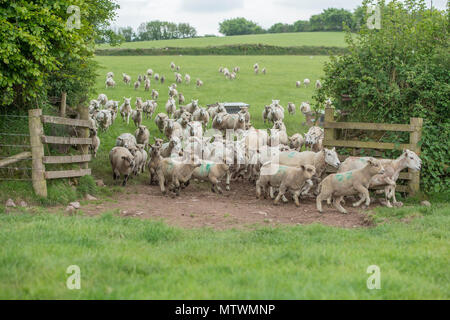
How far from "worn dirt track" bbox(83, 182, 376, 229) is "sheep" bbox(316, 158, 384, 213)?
1.31 ft

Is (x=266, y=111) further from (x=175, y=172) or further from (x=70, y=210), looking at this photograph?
(x=70, y=210)

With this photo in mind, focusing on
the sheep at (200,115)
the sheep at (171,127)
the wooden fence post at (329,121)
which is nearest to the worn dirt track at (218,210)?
the wooden fence post at (329,121)

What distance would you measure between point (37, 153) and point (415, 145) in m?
9.68

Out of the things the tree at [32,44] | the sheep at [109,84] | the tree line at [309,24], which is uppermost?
the tree line at [309,24]

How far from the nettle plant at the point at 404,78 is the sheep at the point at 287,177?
2833 millimetres

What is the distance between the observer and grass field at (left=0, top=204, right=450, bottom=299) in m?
5.69

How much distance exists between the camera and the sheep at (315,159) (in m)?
13.5

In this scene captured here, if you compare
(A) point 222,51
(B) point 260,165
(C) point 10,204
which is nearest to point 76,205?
(C) point 10,204

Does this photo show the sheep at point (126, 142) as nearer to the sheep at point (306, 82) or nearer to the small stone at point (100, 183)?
the small stone at point (100, 183)

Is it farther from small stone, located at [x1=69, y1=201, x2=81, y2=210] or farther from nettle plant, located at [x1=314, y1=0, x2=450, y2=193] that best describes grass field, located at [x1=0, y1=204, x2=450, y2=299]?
nettle plant, located at [x1=314, y1=0, x2=450, y2=193]

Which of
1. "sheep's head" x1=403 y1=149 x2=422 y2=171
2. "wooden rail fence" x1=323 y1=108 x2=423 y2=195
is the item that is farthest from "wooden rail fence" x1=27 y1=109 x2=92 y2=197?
"sheep's head" x1=403 y1=149 x2=422 y2=171
